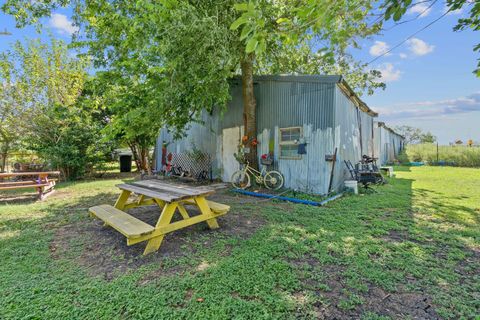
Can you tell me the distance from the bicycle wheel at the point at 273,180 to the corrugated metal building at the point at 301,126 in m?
0.18

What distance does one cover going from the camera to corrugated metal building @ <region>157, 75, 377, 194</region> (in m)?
5.90

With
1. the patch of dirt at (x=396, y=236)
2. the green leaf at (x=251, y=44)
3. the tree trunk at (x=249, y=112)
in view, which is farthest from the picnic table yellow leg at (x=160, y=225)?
the tree trunk at (x=249, y=112)

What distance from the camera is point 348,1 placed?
2.50 m

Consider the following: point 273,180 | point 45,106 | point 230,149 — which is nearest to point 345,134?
point 273,180

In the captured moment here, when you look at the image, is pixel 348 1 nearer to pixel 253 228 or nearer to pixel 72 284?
pixel 253 228

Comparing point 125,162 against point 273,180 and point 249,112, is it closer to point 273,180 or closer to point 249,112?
point 249,112

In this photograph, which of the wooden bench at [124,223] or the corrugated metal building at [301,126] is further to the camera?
the corrugated metal building at [301,126]

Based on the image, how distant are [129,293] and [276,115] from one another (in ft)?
19.1

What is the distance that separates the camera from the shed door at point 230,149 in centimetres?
789

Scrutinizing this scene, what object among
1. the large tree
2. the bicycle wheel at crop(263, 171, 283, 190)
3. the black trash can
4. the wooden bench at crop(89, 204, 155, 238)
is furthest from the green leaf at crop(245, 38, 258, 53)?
the black trash can

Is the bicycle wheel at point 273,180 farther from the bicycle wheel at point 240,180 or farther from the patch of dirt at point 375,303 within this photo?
the patch of dirt at point 375,303

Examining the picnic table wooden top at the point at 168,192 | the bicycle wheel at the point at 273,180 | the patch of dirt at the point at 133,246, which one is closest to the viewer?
the patch of dirt at the point at 133,246

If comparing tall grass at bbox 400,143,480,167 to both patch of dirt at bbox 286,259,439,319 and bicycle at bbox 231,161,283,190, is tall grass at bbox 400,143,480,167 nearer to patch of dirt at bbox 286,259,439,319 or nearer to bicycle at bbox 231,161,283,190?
bicycle at bbox 231,161,283,190

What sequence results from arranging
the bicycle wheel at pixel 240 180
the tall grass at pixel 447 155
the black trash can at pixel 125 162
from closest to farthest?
1. the bicycle wheel at pixel 240 180
2. the tall grass at pixel 447 155
3. the black trash can at pixel 125 162
